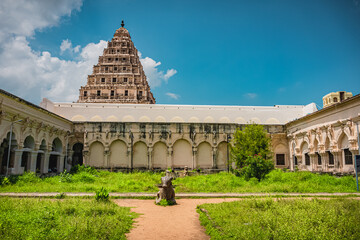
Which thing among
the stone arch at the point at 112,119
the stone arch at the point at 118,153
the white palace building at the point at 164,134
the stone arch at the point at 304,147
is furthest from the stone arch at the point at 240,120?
the stone arch at the point at 112,119

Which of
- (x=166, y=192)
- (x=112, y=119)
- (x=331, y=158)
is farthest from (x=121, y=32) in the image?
(x=166, y=192)

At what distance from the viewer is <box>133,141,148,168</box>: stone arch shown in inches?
1225

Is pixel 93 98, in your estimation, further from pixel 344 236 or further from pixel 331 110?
pixel 344 236

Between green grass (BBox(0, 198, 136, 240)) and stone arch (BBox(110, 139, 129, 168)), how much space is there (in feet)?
70.7

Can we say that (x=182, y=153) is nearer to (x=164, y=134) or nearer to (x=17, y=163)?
(x=164, y=134)

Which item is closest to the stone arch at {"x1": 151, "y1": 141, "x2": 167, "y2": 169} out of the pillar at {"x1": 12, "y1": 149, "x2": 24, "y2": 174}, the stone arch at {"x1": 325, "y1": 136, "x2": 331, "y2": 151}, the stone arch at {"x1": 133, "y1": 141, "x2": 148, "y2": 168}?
the stone arch at {"x1": 133, "y1": 141, "x2": 148, "y2": 168}

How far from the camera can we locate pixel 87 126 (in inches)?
1216

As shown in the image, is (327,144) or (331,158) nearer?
(331,158)

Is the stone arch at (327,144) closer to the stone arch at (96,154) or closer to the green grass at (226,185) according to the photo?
the green grass at (226,185)

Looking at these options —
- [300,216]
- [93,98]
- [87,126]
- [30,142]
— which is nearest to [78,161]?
[87,126]

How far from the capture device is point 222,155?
3172 centimetres

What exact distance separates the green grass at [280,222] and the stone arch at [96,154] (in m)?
23.2

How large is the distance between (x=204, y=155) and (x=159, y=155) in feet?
16.7

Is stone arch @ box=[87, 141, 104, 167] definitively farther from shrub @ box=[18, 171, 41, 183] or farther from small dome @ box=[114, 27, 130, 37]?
small dome @ box=[114, 27, 130, 37]
